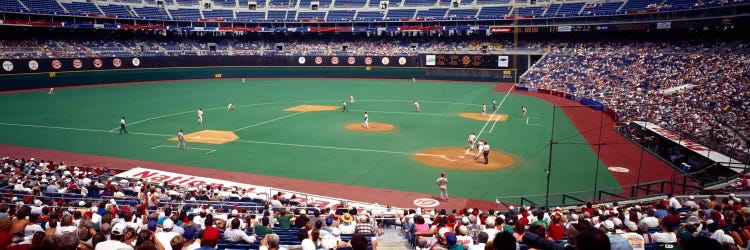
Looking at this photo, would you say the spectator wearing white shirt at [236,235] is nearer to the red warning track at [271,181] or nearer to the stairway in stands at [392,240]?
the stairway in stands at [392,240]

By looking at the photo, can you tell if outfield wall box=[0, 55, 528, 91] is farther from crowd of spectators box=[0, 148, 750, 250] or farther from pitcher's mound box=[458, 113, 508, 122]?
crowd of spectators box=[0, 148, 750, 250]

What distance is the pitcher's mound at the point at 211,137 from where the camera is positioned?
32875mm

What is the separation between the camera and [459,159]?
27781 mm

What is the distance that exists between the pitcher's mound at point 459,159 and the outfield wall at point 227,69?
46.2m

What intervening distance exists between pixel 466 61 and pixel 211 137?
49288 millimetres

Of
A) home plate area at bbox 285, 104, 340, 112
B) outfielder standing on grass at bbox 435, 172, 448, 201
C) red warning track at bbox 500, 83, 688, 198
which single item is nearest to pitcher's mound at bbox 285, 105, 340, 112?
home plate area at bbox 285, 104, 340, 112

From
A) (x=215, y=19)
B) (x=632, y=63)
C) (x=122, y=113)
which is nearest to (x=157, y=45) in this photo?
(x=215, y=19)

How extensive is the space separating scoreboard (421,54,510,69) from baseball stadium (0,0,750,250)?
35 cm

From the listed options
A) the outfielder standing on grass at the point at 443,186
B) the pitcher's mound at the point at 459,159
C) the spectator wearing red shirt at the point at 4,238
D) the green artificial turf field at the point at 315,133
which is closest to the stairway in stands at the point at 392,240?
the outfielder standing on grass at the point at 443,186

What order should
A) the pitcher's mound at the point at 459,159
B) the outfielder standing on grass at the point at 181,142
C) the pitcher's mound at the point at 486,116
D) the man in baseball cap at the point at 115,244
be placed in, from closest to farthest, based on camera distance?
the man in baseball cap at the point at 115,244
the pitcher's mound at the point at 459,159
the outfielder standing on grass at the point at 181,142
the pitcher's mound at the point at 486,116

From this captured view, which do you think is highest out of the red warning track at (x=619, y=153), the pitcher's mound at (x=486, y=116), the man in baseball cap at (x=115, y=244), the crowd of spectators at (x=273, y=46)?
the crowd of spectators at (x=273, y=46)

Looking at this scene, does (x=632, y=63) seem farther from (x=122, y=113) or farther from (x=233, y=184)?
(x=122, y=113)

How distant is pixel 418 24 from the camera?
8206 centimetres

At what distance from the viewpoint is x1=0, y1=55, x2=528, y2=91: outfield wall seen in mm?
61219
